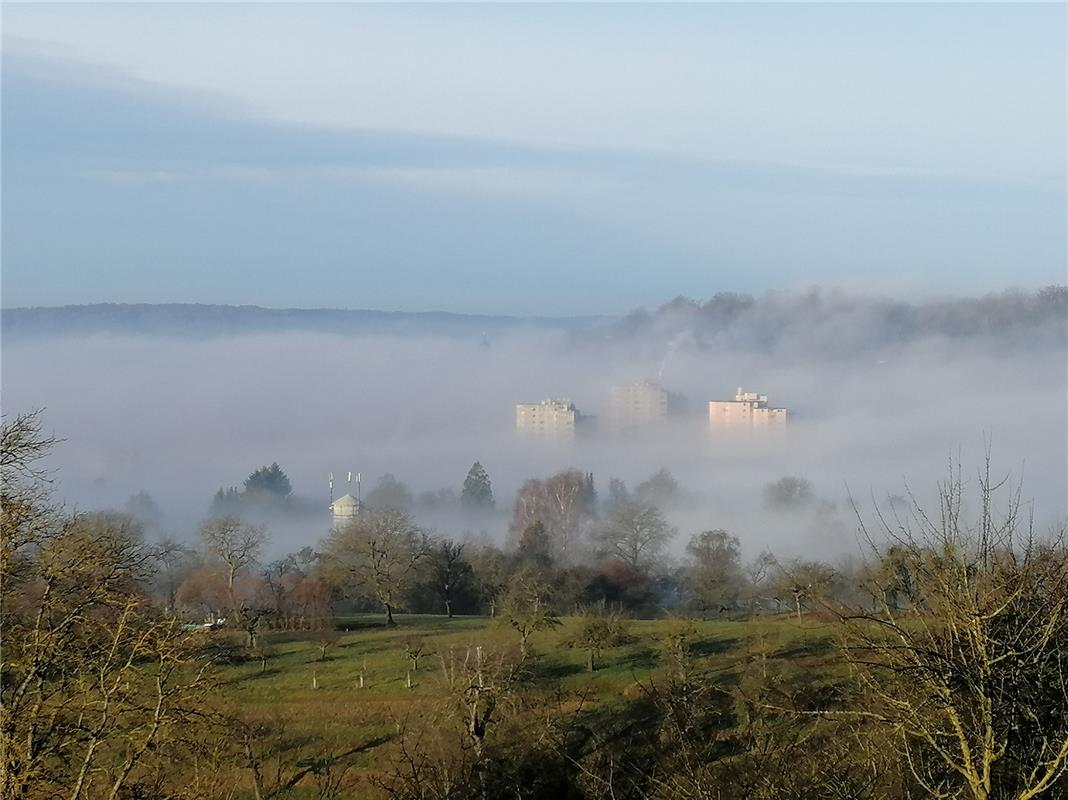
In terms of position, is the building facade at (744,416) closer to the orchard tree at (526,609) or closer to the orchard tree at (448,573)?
the orchard tree at (448,573)

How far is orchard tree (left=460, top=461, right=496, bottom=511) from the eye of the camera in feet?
300

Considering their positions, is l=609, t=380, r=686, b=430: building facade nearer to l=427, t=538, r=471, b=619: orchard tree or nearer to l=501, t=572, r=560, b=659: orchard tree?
l=427, t=538, r=471, b=619: orchard tree

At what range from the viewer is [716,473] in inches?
3816

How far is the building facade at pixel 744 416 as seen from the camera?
367 ft

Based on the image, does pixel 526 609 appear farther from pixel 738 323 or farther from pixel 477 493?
pixel 738 323

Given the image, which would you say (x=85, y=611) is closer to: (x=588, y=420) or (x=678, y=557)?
(x=678, y=557)

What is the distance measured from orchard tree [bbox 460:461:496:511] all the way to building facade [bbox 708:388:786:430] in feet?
94.4

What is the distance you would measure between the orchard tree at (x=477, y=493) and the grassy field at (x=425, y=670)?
56.8m

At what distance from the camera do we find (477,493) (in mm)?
93250

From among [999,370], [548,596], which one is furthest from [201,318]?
[548,596]

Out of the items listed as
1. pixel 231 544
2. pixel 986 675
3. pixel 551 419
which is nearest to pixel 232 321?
pixel 551 419

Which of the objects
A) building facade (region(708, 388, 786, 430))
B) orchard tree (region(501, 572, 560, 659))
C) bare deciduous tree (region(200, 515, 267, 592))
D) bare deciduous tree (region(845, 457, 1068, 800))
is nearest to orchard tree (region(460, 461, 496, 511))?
building facade (region(708, 388, 786, 430))

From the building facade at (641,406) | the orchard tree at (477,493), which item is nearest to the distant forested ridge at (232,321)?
the building facade at (641,406)

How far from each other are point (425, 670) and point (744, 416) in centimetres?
8769
